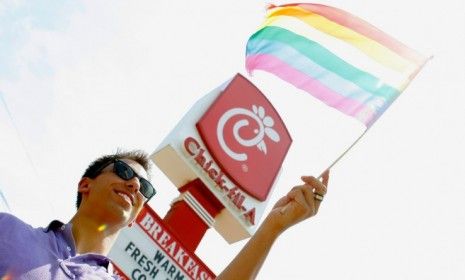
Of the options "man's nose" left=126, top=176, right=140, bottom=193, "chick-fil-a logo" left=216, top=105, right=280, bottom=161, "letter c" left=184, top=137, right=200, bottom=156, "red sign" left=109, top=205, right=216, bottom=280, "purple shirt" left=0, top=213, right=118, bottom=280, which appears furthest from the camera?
"chick-fil-a logo" left=216, top=105, right=280, bottom=161

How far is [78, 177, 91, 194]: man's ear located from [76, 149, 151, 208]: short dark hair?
2cm

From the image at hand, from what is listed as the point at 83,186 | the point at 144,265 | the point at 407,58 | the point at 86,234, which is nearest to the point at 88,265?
the point at 86,234

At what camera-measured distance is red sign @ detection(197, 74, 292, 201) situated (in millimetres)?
13273

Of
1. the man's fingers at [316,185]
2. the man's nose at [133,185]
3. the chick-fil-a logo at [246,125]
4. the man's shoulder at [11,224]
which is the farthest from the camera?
the chick-fil-a logo at [246,125]

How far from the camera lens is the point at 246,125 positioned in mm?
14102

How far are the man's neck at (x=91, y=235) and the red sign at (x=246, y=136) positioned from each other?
10.4 metres

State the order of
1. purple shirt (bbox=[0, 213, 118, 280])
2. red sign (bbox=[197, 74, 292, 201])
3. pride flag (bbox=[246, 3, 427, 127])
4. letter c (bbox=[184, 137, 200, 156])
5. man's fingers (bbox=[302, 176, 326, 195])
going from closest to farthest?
purple shirt (bbox=[0, 213, 118, 280])
man's fingers (bbox=[302, 176, 326, 195])
pride flag (bbox=[246, 3, 427, 127])
letter c (bbox=[184, 137, 200, 156])
red sign (bbox=[197, 74, 292, 201])

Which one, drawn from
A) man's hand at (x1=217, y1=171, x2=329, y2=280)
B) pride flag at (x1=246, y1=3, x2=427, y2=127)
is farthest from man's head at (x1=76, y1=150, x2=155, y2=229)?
pride flag at (x1=246, y1=3, x2=427, y2=127)

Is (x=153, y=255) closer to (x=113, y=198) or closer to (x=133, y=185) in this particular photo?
(x=133, y=185)

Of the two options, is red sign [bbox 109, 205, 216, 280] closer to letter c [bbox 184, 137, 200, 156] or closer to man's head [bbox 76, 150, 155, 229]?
letter c [bbox 184, 137, 200, 156]

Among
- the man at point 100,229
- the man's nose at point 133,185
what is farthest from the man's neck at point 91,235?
the man's nose at point 133,185

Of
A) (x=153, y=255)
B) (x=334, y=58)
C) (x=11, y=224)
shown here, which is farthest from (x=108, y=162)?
(x=153, y=255)

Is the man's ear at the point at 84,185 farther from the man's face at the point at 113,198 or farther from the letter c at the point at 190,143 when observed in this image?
the letter c at the point at 190,143

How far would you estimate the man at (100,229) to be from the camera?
6.67 ft
